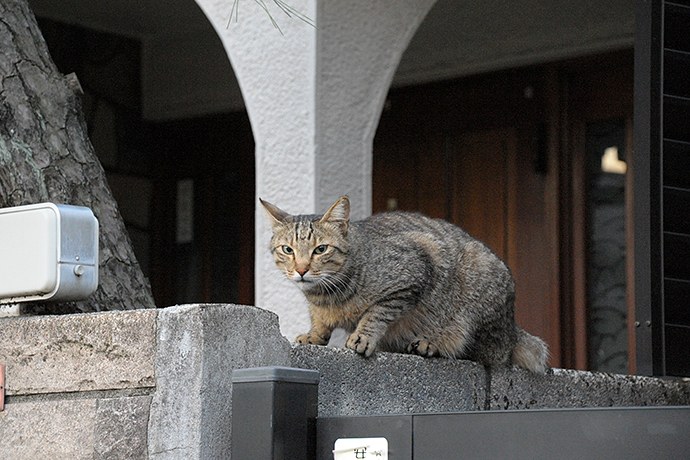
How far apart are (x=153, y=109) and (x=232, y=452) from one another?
19.2 ft

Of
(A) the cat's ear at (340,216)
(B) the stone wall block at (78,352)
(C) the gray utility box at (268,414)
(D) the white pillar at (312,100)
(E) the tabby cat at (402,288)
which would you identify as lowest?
(C) the gray utility box at (268,414)

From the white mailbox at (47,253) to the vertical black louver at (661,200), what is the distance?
7.11 ft

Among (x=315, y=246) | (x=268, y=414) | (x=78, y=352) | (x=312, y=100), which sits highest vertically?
(x=312, y=100)

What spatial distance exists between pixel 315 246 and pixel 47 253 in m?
1.05

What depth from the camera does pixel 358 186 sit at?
5.40m

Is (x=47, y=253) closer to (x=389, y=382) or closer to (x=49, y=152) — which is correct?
(x=49, y=152)

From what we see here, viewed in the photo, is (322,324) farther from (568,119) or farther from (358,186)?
(568,119)

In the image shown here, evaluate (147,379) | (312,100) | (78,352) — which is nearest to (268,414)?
(147,379)

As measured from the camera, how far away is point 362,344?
345 centimetres

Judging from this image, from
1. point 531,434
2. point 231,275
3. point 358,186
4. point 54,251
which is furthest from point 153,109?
point 531,434

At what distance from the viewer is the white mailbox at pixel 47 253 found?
3.11 meters

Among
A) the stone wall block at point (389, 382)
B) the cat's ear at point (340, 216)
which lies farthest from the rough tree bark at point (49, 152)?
the stone wall block at point (389, 382)

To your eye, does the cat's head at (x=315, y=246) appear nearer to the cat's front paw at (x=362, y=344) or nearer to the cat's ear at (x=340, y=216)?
the cat's ear at (x=340, y=216)

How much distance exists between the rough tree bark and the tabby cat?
20.2 inches
